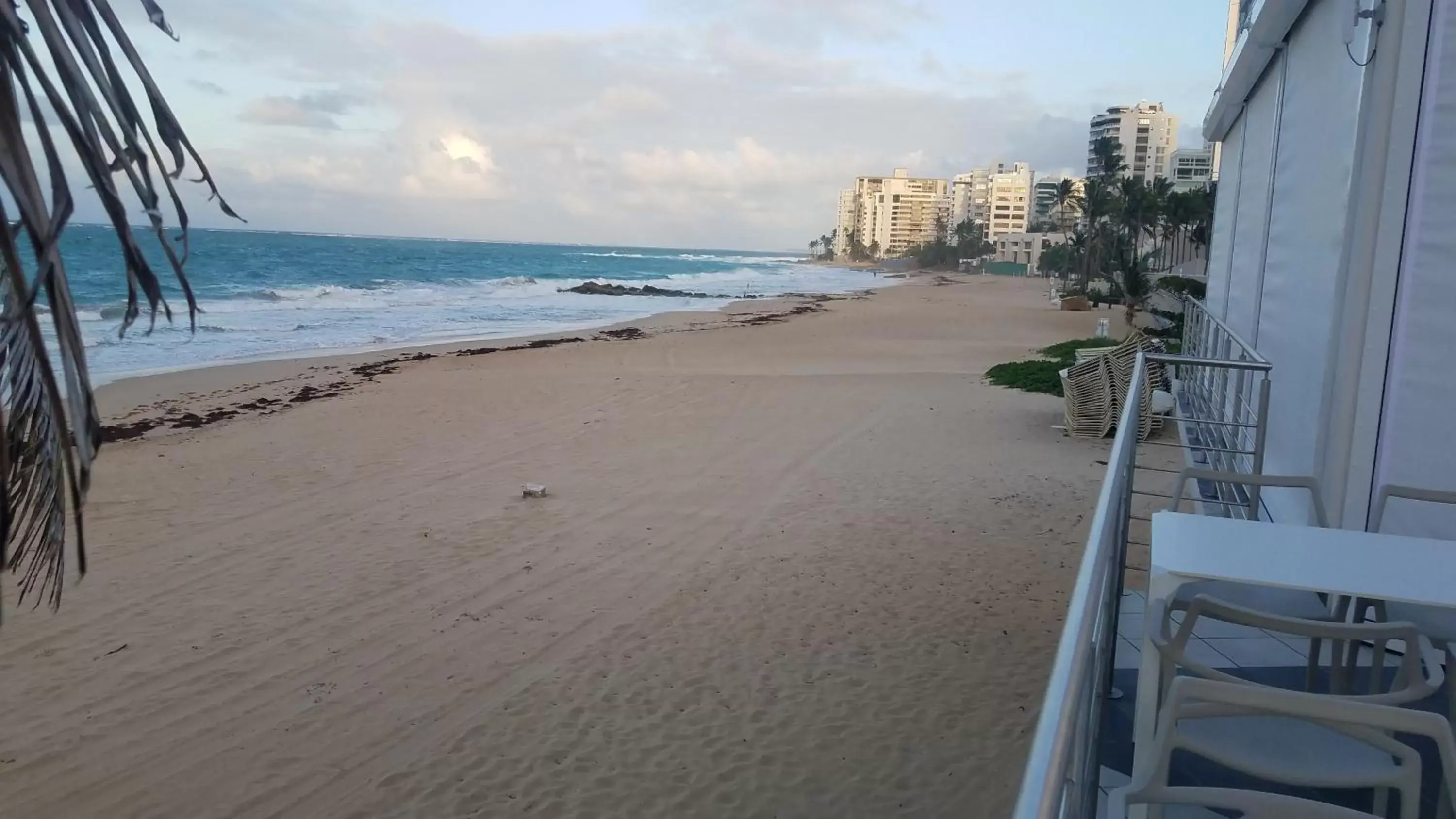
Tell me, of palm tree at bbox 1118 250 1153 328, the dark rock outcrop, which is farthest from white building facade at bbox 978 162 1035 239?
palm tree at bbox 1118 250 1153 328

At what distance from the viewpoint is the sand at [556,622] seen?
363cm

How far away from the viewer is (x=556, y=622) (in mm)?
5047

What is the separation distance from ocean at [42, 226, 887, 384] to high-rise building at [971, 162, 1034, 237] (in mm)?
60350

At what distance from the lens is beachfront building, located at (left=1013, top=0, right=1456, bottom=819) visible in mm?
1979

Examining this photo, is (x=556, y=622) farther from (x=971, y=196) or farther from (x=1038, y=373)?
(x=971, y=196)

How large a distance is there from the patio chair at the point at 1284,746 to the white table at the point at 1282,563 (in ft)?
0.54

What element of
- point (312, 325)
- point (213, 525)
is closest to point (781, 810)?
point (213, 525)

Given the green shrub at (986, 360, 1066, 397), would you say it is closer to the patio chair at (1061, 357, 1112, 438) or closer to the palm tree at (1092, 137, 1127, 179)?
the patio chair at (1061, 357, 1112, 438)

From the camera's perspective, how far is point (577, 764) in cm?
371

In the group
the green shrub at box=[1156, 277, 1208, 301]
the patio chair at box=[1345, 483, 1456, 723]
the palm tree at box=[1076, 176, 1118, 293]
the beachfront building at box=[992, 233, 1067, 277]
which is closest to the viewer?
the patio chair at box=[1345, 483, 1456, 723]

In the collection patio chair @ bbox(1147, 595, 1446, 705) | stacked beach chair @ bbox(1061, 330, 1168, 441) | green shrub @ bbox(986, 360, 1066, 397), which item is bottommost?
green shrub @ bbox(986, 360, 1066, 397)

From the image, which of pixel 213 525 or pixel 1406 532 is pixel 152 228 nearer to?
pixel 1406 532

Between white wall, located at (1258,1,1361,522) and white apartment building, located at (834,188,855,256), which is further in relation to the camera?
white apartment building, located at (834,188,855,256)

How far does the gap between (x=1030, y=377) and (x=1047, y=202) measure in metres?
114
